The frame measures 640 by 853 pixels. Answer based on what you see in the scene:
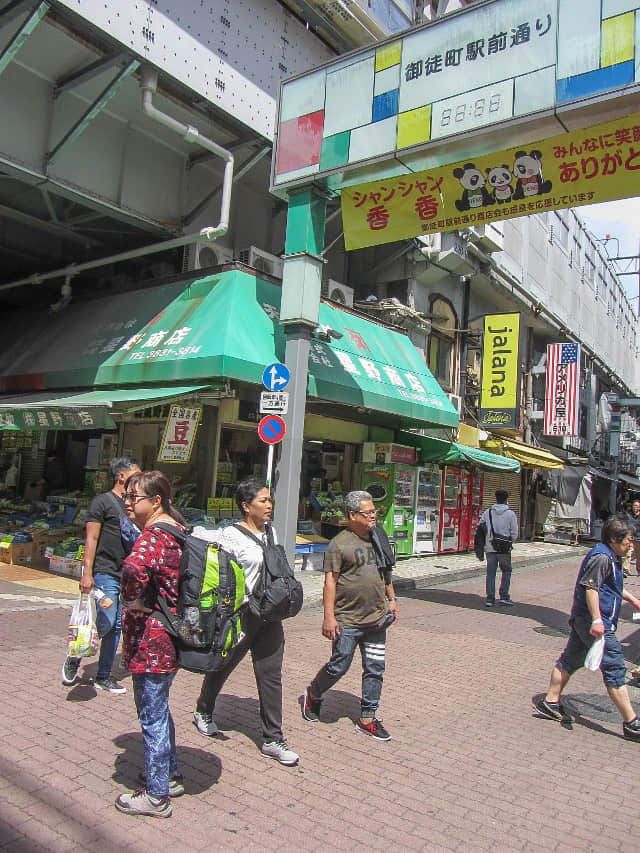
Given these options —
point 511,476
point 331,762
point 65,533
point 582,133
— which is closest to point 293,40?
point 582,133

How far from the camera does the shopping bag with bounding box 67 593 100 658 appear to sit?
4887mm

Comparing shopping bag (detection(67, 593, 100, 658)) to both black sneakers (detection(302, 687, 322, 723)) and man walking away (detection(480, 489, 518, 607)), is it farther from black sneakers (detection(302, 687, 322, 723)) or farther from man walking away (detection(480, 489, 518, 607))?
man walking away (detection(480, 489, 518, 607))

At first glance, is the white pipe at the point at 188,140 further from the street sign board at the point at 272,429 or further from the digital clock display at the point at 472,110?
the digital clock display at the point at 472,110

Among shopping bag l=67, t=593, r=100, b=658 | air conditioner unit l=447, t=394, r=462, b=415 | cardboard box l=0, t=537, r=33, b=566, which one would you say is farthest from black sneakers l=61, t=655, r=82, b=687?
air conditioner unit l=447, t=394, r=462, b=415

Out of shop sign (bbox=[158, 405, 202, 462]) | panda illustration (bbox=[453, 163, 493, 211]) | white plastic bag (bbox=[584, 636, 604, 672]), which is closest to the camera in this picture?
white plastic bag (bbox=[584, 636, 604, 672])

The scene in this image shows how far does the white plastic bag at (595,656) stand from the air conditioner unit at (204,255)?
30.6 ft

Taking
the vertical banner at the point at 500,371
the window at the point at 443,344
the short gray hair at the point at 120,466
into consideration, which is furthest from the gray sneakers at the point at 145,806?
the vertical banner at the point at 500,371

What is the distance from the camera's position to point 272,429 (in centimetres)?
912

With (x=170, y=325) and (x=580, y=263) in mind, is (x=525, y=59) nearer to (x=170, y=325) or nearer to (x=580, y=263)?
(x=170, y=325)

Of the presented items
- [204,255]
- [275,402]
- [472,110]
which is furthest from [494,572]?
[204,255]

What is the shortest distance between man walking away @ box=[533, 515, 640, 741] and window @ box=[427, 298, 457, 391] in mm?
13161

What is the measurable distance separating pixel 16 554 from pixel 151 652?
29.7 feet

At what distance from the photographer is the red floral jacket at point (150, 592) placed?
3.17 m

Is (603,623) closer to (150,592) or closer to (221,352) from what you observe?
(150,592)
